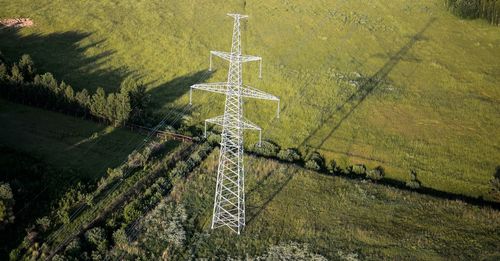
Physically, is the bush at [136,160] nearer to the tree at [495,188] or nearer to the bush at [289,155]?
the bush at [289,155]

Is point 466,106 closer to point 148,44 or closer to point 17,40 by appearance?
point 148,44

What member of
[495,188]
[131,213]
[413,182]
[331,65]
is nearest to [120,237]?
[131,213]

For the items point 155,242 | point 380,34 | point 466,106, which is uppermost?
point 380,34

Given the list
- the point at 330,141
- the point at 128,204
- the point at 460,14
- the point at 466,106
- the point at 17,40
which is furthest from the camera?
the point at 460,14

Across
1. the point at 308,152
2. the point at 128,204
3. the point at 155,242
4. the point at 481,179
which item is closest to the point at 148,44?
the point at 308,152

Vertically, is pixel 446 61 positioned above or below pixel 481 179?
above

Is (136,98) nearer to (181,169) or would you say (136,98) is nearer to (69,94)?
(69,94)

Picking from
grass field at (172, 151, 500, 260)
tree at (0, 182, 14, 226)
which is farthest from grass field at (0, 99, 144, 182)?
grass field at (172, 151, 500, 260)

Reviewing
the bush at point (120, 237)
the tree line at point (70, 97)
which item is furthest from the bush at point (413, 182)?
the tree line at point (70, 97)
